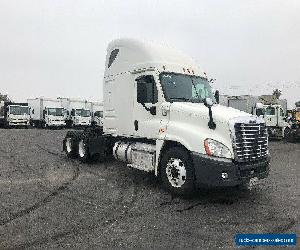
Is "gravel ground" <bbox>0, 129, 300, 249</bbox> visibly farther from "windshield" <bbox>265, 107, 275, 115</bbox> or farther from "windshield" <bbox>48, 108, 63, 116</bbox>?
"windshield" <bbox>48, 108, 63, 116</bbox>

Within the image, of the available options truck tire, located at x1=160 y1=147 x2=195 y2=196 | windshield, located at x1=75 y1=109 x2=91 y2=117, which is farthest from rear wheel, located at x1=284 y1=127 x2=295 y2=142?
windshield, located at x1=75 y1=109 x2=91 y2=117

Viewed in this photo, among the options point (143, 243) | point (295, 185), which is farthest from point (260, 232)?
point (295, 185)

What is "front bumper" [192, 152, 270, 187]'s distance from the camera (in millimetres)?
7238

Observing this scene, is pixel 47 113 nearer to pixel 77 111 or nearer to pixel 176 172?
pixel 77 111

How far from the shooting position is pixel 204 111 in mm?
7965

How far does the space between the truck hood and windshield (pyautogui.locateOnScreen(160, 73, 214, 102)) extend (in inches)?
13.3

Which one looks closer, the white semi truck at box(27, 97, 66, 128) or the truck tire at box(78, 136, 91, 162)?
the truck tire at box(78, 136, 91, 162)

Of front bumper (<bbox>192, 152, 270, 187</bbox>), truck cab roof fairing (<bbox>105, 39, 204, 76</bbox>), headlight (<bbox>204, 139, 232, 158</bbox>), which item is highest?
truck cab roof fairing (<bbox>105, 39, 204, 76</bbox>)

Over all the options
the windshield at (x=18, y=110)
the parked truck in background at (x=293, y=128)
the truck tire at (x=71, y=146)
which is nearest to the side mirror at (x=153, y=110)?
the truck tire at (x=71, y=146)

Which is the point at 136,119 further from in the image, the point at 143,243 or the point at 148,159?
the point at 143,243

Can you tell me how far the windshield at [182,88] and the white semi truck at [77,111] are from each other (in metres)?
32.5

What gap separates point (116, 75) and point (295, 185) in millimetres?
6490

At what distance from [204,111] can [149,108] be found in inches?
71.3

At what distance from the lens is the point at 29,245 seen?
535 centimetres
